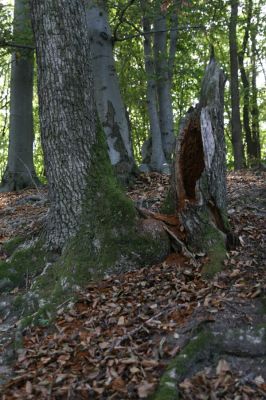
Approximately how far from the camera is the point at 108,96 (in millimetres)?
9109

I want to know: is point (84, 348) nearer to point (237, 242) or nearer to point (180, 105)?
point (237, 242)

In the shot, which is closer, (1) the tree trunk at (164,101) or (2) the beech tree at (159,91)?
(2) the beech tree at (159,91)

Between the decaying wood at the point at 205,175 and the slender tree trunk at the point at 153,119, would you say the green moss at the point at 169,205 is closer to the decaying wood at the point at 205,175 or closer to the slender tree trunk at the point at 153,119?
the decaying wood at the point at 205,175

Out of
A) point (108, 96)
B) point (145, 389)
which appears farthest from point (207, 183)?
point (108, 96)

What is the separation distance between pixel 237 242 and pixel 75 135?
249cm

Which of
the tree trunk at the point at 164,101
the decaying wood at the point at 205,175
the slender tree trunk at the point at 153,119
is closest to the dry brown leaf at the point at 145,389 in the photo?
the decaying wood at the point at 205,175

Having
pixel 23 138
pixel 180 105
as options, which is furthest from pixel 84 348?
pixel 180 105

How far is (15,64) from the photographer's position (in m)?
12.2

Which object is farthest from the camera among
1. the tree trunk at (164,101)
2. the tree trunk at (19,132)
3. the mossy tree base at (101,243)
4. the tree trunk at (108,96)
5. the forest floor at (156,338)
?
the tree trunk at (164,101)

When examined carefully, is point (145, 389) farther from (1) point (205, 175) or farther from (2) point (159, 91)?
(2) point (159, 91)

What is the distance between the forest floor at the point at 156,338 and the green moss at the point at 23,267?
0.18 metres

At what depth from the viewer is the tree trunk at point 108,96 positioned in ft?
29.7

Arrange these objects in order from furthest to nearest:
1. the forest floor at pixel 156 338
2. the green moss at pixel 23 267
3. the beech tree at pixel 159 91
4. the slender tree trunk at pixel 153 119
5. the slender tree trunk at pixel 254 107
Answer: the slender tree trunk at pixel 254 107 < the slender tree trunk at pixel 153 119 < the beech tree at pixel 159 91 < the green moss at pixel 23 267 < the forest floor at pixel 156 338

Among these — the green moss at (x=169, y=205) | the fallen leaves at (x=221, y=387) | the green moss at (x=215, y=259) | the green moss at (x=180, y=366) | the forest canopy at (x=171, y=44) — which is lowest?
the fallen leaves at (x=221, y=387)
